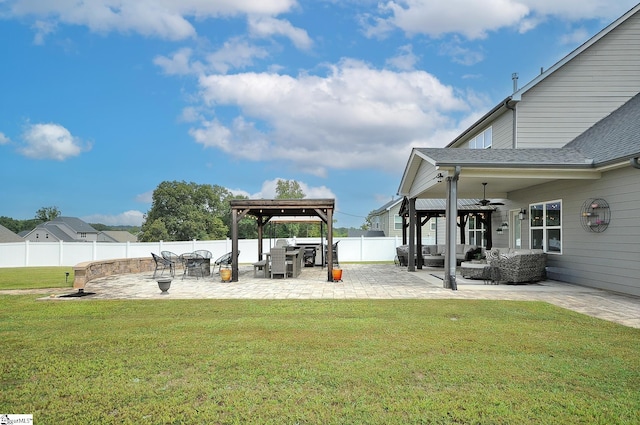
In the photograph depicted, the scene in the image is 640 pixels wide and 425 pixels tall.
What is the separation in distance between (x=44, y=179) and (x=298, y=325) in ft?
111

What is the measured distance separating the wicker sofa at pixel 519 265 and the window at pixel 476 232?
5698 millimetres

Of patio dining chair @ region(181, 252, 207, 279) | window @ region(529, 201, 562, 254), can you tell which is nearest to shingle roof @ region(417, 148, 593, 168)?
window @ region(529, 201, 562, 254)

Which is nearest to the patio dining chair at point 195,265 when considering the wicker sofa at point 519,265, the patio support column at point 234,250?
the patio support column at point 234,250

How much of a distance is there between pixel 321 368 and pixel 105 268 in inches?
438

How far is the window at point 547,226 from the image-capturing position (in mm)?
10805

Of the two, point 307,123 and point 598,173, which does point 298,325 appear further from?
point 307,123

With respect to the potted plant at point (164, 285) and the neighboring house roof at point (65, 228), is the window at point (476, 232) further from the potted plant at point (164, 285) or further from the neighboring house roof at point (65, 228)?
the neighboring house roof at point (65, 228)

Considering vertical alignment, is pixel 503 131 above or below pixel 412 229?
above

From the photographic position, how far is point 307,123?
2373cm

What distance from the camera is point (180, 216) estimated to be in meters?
38.3

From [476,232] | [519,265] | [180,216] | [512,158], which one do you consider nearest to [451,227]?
[512,158]

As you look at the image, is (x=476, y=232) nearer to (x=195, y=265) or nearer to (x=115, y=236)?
(x=195, y=265)

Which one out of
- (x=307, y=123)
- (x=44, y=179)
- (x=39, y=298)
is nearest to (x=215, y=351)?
(x=39, y=298)

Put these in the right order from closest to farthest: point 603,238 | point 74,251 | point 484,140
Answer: point 603,238
point 484,140
point 74,251
